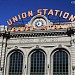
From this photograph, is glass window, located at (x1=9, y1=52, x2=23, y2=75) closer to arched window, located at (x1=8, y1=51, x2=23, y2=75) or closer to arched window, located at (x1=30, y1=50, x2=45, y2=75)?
arched window, located at (x1=8, y1=51, x2=23, y2=75)

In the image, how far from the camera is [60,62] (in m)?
58.1

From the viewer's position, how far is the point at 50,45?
58.8 meters

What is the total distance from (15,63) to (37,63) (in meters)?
4.70

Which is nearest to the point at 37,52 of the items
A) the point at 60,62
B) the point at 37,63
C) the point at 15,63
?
the point at 37,63

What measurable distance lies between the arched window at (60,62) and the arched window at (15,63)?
23.5ft

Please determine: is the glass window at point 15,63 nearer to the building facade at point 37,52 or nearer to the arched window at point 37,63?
the building facade at point 37,52

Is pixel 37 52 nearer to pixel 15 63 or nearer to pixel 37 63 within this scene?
pixel 37 63

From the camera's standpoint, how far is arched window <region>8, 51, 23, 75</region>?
59.0m

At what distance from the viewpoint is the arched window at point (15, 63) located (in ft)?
193

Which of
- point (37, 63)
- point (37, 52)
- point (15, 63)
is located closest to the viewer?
point (37, 63)

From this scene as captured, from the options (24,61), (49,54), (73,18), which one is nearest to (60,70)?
(49,54)

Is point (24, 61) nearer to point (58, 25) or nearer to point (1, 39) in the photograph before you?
point (1, 39)

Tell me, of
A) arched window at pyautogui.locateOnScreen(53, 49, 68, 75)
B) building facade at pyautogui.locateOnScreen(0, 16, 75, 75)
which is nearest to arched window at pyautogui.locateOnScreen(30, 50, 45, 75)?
building facade at pyautogui.locateOnScreen(0, 16, 75, 75)

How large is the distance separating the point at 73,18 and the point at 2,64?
1817cm
